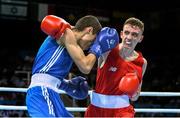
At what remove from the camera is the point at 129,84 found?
254 cm

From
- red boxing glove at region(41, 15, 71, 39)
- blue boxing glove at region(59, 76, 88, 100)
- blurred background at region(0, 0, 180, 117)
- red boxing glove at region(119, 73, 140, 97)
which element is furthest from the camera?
blurred background at region(0, 0, 180, 117)

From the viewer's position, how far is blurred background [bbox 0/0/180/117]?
801 centimetres

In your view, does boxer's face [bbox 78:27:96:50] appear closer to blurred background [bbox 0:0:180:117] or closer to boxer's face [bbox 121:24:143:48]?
boxer's face [bbox 121:24:143:48]

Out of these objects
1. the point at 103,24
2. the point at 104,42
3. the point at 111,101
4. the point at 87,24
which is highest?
the point at 87,24

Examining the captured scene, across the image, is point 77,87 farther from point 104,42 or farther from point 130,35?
point 130,35

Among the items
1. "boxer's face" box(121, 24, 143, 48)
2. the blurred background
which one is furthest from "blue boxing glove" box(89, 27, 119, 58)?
the blurred background

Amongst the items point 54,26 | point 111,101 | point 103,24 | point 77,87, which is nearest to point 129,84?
point 111,101

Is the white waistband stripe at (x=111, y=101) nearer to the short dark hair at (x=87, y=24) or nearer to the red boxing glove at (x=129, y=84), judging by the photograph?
the red boxing glove at (x=129, y=84)

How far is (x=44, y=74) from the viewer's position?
2455mm

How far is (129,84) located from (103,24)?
708 cm

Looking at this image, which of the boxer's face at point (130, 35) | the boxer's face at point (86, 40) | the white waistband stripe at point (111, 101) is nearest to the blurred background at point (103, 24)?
the white waistband stripe at point (111, 101)

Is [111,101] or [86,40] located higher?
[86,40]

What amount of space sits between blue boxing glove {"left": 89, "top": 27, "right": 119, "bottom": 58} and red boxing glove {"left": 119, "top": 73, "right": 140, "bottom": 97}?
223 mm

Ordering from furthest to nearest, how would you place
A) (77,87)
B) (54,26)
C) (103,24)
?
(103,24)
(77,87)
(54,26)
